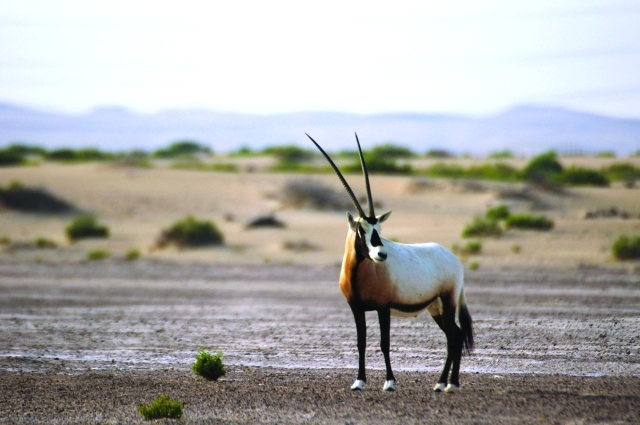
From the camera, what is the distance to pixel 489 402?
10.3 m

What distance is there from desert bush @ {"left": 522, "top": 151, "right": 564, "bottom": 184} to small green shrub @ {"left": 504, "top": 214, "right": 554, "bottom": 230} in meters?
13.4

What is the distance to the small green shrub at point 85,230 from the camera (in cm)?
4128

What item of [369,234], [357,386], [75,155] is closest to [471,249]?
[357,386]

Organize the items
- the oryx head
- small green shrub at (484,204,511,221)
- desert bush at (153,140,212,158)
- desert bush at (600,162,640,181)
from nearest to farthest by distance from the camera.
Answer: the oryx head < small green shrub at (484,204,511,221) < desert bush at (600,162,640,181) < desert bush at (153,140,212,158)

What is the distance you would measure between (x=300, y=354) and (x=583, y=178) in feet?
144

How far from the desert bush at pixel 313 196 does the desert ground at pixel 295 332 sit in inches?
206

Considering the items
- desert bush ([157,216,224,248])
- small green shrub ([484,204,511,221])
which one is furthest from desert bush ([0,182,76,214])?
small green shrub ([484,204,511,221])

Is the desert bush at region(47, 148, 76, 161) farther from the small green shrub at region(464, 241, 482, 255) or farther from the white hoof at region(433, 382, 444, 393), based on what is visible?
the white hoof at region(433, 382, 444, 393)

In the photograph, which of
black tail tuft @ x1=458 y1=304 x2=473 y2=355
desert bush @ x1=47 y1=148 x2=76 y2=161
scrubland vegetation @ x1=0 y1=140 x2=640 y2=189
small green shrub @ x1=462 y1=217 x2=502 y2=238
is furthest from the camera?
desert bush @ x1=47 y1=148 x2=76 y2=161

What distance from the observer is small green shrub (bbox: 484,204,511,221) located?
41938mm

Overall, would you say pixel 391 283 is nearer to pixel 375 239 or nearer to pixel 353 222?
pixel 375 239

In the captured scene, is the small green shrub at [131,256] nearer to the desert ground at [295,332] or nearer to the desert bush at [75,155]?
the desert ground at [295,332]

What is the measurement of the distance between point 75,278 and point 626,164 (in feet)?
160

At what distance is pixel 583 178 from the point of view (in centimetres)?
5516
